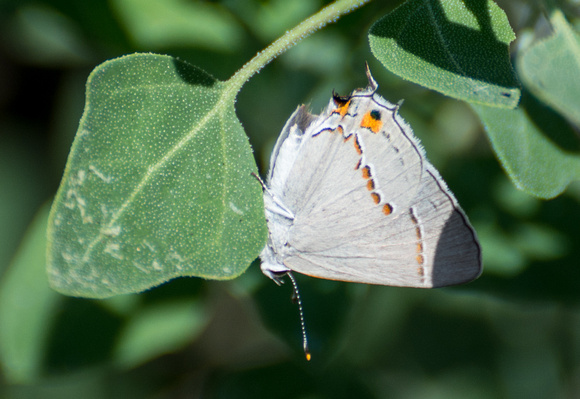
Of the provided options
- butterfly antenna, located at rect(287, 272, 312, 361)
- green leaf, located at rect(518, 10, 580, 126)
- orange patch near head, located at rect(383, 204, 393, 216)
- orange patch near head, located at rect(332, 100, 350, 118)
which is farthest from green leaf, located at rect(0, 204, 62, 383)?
green leaf, located at rect(518, 10, 580, 126)

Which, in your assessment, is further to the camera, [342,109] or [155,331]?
[155,331]

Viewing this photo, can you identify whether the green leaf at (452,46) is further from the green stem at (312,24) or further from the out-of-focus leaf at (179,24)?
the out-of-focus leaf at (179,24)

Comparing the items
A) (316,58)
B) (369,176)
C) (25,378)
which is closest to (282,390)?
(25,378)

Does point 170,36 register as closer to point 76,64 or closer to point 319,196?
point 76,64

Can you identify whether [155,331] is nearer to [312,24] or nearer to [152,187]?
[152,187]

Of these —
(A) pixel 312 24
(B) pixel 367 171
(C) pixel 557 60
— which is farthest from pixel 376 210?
(C) pixel 557 60

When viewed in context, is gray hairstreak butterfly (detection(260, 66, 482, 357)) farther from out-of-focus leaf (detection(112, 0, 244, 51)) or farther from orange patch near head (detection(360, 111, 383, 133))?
out-of-focus leaf (detection(112, 0, 244, 51))
